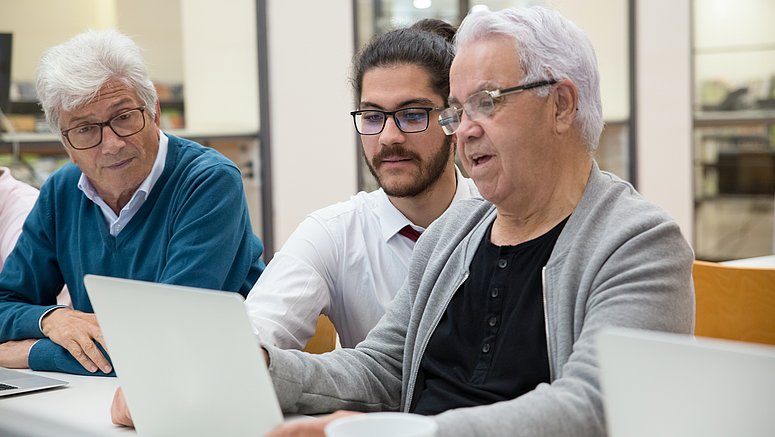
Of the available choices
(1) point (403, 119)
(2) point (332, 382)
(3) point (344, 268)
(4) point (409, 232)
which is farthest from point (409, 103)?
(2) point (332, 382)

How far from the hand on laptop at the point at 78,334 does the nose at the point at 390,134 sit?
706mm

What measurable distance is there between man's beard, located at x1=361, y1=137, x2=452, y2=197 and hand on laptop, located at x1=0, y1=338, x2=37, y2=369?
0.84m

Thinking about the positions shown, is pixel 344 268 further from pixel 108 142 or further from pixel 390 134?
pixel 108 142

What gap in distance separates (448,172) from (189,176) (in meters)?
0.60

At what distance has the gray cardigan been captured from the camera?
1.23 m

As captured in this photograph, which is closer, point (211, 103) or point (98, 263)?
point (98, 263)

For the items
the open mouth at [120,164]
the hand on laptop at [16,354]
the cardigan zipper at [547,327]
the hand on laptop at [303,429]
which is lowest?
the hand on laptop at [16,354]

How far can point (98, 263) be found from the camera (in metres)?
2.36

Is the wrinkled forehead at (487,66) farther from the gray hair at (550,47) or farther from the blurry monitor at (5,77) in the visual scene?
the blurry monitor at (5,77)

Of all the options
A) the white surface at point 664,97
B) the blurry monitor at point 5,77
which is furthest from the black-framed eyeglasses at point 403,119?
the white surface at point 664,97

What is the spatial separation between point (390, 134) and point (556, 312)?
0.79 metres

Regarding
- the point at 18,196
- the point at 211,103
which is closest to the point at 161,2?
the point at 211,103

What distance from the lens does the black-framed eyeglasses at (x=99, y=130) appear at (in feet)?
7.50

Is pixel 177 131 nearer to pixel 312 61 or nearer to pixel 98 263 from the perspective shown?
pixel 312 61
